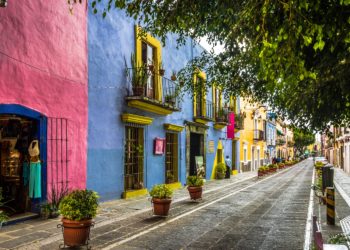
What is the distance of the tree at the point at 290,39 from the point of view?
4.27 m

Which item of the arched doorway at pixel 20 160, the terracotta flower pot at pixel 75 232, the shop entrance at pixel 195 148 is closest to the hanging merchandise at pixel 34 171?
the arched doorway at pixel 20 160

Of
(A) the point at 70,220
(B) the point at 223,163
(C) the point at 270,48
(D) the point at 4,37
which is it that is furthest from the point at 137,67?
(B) the point at 223,163

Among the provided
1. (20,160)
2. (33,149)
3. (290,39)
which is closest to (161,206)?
(33,149)

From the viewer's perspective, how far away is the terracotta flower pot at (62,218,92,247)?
6430 millimetres

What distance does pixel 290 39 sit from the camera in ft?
13.9

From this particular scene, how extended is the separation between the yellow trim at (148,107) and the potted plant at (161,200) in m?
4.39

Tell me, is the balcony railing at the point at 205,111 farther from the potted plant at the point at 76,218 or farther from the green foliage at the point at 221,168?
the potted plant at the point at 76,218

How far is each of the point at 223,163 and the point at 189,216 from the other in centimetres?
1482

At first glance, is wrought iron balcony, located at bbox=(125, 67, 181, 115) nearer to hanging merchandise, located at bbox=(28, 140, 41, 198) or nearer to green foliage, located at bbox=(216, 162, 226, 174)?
hanging merchandise, located at bbox=(28, 140, 41, 198)

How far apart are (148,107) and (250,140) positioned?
2397 cm

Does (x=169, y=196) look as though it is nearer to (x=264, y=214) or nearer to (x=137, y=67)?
(x=264, y=214)

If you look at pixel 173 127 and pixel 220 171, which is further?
pixel 220 171

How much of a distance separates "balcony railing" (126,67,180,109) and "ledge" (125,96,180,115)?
1.4 inches

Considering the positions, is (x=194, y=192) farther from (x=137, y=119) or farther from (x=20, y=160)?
(x=20, y=160)
